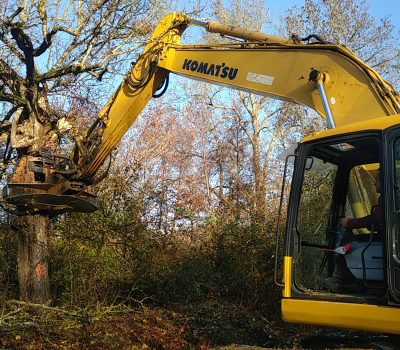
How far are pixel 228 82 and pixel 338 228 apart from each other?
260cm

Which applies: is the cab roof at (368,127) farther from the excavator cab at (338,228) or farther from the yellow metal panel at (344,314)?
the yellow metal panel at (344,314)

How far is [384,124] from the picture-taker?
4234 mm

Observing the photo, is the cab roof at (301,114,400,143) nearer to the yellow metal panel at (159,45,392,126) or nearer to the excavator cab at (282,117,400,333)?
the excavator cab at (282,117,400,333)

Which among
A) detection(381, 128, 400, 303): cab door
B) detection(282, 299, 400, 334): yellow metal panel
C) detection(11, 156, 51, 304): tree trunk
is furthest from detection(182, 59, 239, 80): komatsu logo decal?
detection(11, 156, 51, 304): tree trunk

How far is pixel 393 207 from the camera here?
4.03m

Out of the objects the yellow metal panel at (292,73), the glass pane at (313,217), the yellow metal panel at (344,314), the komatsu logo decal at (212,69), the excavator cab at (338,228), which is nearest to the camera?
the yellow metal panel at (344,314)

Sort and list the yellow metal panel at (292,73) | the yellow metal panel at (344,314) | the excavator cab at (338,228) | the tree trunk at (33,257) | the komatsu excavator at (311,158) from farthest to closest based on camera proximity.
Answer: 1. the tree trunk at (33,257)
2. the yellow metal panel at (292,73)
3. the komatsu excavator at (311,158)
4. the excavator cab at (338,228)
5. the yellow metal panel at (344,314)

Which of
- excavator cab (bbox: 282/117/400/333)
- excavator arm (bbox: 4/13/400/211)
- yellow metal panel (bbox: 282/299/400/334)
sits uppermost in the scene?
excavator arm (bbox: 4/13/400/211)

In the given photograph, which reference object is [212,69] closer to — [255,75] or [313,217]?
[255,75]

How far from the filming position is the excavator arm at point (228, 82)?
5672 mm

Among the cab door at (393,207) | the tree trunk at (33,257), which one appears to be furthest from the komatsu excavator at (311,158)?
the tree trunk at (33,257)

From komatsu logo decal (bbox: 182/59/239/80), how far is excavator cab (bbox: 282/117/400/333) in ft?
6.62

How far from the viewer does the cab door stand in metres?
3.93

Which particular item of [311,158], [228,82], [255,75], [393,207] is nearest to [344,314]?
Result: [393,207]
